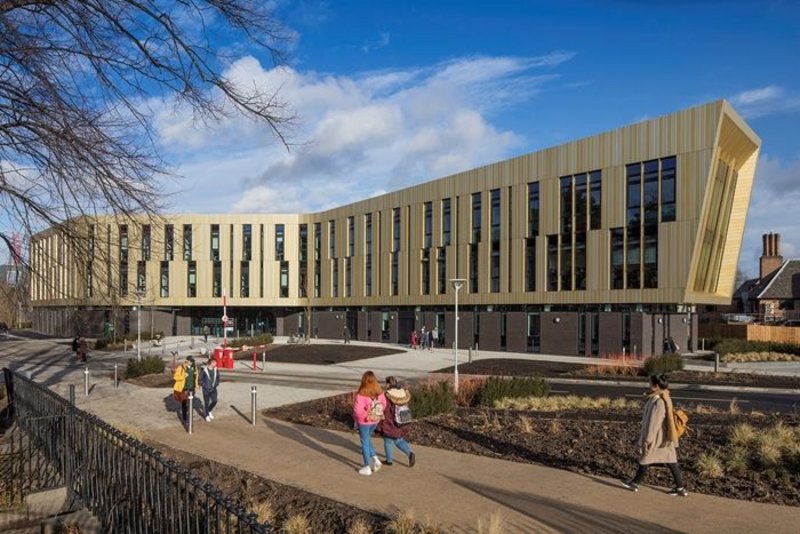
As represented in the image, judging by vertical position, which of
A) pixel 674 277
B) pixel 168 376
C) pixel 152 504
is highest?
pixel 674 277

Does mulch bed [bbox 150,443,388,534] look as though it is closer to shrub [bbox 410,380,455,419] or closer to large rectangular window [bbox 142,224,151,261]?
large rectangular window [bbox 142,224,151,261]

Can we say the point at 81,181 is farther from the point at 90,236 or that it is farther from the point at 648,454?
the point at 648,454

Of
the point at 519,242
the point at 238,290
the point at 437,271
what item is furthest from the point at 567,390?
the point at 238,290

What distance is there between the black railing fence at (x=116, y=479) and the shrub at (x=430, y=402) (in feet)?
24.3

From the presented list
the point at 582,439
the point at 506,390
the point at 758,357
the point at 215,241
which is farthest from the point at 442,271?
the point at 582,439

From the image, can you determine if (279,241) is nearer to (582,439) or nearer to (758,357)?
(758,357)

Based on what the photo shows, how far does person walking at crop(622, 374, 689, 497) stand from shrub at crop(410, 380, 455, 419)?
6384 mm

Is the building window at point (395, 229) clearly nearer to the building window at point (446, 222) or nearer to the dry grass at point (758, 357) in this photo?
the building window at point (446, 222)

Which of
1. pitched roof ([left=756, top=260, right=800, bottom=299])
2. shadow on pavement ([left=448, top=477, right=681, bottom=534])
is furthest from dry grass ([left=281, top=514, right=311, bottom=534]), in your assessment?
pitched roof ([left=756, top=260, right=800, bottom=299])

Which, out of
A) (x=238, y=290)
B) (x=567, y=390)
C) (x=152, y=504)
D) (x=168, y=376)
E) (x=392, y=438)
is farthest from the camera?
(x=238, y=290)

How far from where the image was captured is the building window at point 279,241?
229 ft

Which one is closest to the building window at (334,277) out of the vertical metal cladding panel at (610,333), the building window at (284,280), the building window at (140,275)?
the building window at (284,280)

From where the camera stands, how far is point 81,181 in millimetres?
7863

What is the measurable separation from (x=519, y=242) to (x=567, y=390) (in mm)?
24010
